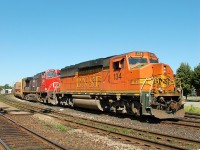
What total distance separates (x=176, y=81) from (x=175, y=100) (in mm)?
1348

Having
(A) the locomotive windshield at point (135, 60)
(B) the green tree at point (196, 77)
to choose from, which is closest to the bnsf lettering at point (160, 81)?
(A) the locomotive windshield at point (135, 60)

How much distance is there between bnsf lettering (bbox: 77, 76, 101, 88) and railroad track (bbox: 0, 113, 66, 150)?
7119 mm

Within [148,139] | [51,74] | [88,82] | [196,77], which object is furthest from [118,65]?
[196,77]

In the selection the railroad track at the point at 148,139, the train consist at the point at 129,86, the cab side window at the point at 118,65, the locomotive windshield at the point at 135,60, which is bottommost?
the railroad track at the point at 148,139

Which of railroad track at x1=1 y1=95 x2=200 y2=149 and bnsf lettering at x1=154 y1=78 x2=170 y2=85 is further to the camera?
bnsf lettering at x1=154 y1=78 x2=170 y2=85

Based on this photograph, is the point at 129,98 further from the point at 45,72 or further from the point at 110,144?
the point at 45,72

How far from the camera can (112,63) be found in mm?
16359

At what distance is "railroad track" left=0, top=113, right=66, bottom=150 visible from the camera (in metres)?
8.23

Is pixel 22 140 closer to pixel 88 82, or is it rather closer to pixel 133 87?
pixel 133 87

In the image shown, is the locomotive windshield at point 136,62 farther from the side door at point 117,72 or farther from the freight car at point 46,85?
the freight car at point 46,85

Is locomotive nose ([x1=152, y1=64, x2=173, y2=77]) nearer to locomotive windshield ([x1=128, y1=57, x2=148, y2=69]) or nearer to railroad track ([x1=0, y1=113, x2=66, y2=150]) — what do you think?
locomotive windshield ([x1=128, y1=57, x2=148, y2=69])

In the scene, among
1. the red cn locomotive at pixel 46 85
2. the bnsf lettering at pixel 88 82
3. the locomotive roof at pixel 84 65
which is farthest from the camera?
the red cn locomotive at pixel 46 85

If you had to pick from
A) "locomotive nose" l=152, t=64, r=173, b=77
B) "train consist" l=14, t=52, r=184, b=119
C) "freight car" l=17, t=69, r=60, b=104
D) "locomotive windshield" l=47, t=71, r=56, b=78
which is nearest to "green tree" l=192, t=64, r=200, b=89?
"freight car" l=17, t=69, r=60, b=104

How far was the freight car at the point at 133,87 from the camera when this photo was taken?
1348 cm
